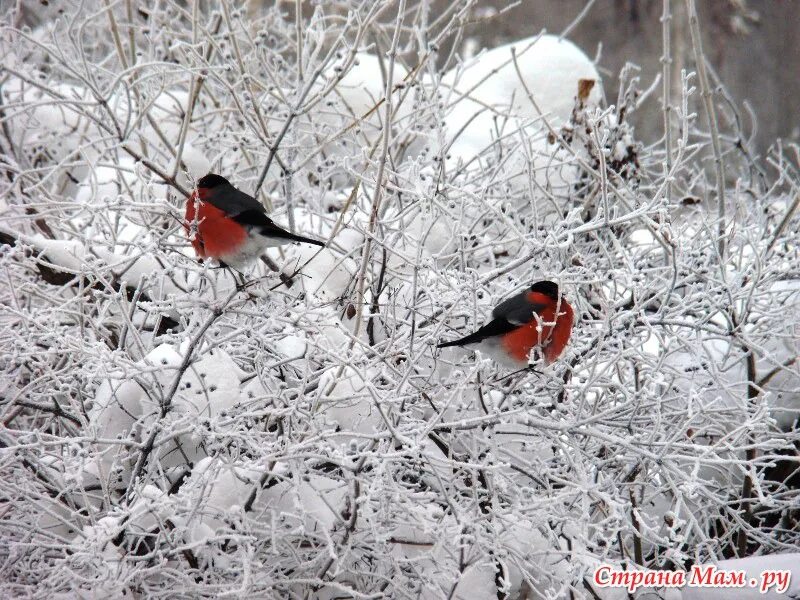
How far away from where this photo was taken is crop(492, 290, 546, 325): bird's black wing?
9.64ft

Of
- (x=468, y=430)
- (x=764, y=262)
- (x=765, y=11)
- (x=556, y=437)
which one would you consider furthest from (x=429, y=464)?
(x=765, y=11)

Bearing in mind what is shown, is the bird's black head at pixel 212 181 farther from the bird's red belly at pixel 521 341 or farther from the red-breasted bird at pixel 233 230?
the bird's red belly at pixel 521 341

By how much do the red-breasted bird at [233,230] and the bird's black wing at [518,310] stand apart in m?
0.67

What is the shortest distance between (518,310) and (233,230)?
100 centimetres

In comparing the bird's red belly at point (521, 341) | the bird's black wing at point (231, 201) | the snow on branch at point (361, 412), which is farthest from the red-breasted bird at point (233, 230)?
the bird's red belly at point (521, 341)

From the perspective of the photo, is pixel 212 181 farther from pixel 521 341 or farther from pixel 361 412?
pixel 521 341

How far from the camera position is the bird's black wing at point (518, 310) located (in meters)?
2.94

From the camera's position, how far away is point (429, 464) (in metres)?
2.88

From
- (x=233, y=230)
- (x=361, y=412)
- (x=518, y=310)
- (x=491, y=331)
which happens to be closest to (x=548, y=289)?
(x=518, y=310)

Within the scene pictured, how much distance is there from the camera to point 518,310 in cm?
296

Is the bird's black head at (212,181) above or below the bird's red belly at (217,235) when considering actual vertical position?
above

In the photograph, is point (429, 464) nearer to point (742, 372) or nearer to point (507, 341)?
point (507, 341)

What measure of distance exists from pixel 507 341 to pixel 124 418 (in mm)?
1463

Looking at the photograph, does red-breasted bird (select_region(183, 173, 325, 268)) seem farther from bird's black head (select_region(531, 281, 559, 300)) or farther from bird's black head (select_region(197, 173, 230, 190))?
bird's black head (select_region(531, 281, 559, 300))
